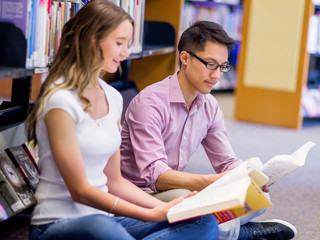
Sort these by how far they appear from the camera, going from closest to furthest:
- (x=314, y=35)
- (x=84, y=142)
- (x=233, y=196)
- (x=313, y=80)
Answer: (x=233, y=196) < (x=84, y=142) < (x=314, y=35) < (x=313, y=80)

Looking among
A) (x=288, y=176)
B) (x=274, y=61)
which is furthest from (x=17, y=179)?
(x=274, y=61)

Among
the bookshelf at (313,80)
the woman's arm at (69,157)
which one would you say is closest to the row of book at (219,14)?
the bookshelf at (313,80)

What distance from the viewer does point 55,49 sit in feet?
6.98

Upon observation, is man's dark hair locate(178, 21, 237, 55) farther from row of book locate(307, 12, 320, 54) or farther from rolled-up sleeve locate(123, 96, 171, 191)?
row of book locate(307, 12, 320, 54)

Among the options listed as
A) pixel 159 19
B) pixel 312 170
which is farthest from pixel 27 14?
pixel 312 170

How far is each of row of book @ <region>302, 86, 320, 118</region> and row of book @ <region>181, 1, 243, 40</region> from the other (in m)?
1.92

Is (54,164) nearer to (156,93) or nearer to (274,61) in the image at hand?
(156,93)

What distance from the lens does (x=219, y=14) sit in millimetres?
7523

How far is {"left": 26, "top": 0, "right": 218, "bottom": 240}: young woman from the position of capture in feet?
5.07

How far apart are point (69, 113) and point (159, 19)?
7.91ft

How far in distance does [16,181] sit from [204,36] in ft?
2.84

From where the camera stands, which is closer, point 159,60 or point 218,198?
point 218,198

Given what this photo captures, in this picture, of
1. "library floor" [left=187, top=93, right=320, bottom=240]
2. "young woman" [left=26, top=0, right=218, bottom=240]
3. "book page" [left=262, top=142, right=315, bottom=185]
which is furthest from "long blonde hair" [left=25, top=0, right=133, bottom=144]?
"library floor" [left=187, top=93, right=320, bottom=240]

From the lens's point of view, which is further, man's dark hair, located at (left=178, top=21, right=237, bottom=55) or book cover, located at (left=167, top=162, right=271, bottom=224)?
man's dark hair, located at (left=178, top=21, right=237, bottom=55)
